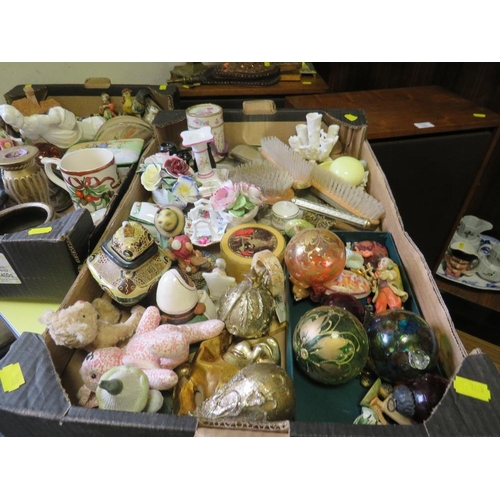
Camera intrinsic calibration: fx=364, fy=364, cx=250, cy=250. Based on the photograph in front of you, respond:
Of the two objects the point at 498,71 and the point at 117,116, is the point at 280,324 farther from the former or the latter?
the point at 498,71

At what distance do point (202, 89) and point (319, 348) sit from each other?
3.75 feet

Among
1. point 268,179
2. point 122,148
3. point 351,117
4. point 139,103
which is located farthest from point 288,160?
point 139,103

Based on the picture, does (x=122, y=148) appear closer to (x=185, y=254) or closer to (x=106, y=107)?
(x=106, y=107)

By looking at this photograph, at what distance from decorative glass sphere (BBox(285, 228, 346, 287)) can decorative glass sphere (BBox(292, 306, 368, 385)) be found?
9 cm

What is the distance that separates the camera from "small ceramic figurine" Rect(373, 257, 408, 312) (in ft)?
2.05

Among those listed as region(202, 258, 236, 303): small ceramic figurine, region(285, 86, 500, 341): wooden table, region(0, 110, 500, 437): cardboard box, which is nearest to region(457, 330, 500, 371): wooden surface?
region(285, 86, 500, 341): wooden table

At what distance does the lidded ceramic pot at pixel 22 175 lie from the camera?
2.56 ft

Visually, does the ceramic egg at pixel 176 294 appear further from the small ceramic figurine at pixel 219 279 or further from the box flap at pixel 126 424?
the box flap at pixel 126 424

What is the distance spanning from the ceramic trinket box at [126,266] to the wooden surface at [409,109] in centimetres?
76

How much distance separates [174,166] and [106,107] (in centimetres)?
50

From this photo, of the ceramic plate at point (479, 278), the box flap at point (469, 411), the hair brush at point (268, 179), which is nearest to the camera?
the box flap at point (469, 411)

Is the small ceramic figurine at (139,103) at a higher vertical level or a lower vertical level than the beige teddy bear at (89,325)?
higher

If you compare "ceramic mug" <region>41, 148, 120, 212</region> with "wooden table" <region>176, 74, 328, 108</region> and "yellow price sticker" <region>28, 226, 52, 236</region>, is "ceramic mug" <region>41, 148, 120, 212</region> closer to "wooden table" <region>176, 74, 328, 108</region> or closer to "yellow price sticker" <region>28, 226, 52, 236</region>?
"yellow price sticker" <region>28, 226, 52, 236</region>

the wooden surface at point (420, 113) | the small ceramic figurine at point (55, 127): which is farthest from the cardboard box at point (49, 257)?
the wooden surface at point (420, 113)
